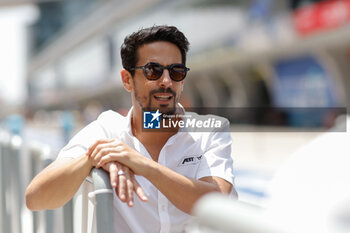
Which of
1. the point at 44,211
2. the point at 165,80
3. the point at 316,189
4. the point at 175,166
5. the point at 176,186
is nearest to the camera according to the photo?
the point at 316,189

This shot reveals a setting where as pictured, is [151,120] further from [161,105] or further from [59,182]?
[59,182]

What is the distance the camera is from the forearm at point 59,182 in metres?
1.66

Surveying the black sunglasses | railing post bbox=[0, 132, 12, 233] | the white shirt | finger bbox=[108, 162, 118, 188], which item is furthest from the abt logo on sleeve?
railing post bbox=[0, 132, 12, 233]

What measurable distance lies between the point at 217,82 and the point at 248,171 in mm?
15075

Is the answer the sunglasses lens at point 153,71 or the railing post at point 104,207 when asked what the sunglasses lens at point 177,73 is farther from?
the railing post at point 104,207

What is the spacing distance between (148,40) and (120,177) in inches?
Result: 16.9

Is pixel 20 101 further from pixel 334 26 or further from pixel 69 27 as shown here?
pixel 334 26

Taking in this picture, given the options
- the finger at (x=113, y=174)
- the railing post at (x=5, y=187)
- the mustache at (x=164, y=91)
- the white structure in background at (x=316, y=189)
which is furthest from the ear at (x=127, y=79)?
the railing post at (x=5, y=187)

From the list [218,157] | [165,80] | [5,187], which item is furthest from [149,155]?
[5,187]

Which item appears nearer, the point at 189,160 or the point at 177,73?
the point at 177,73

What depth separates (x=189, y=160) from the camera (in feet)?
5.59

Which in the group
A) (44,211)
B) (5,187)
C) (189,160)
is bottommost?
(44,211)

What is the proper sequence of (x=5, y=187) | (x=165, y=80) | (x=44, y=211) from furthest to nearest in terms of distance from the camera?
(x=5, y=187)
(x=44, y=211)
(x=165, y=80)

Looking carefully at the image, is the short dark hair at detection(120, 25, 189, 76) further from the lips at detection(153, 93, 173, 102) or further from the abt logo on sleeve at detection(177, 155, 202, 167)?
the abt logo on sleeve at detection(177, 155, 202, 167)
